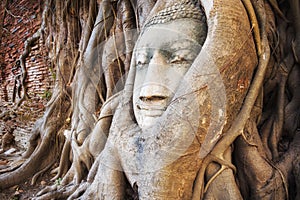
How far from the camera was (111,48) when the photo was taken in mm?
2162

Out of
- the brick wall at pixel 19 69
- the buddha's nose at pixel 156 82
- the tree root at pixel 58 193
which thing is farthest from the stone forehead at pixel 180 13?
the brick wall at pixel 19 69

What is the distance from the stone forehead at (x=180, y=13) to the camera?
4.19 feet

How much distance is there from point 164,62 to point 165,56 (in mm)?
34

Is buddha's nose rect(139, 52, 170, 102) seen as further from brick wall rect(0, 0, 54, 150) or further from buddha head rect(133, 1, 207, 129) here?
brick wall rect(0, 0, 54, 150)

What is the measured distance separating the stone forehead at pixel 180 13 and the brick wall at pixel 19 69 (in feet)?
8.89

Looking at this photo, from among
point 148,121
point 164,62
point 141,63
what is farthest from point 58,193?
point 164,62

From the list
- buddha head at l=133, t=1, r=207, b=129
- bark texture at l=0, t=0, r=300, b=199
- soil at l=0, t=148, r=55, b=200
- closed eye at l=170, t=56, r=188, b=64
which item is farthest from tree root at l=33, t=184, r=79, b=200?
closed eye at l=170, t=56, r=188, b=64

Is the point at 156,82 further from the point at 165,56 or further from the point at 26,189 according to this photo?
the point at 26,189

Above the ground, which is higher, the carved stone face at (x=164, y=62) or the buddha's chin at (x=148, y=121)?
the carved stone face at (x=164, y=62)

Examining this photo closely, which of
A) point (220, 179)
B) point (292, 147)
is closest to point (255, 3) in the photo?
point (292, 147)

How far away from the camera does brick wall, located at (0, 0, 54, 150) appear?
3.73 meters

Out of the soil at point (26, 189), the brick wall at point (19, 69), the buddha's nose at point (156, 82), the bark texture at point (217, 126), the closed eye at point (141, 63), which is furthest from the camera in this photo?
the brick wall at point (19, 69)

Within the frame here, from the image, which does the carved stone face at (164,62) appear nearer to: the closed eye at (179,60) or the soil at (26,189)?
the closed eye at (179,60)

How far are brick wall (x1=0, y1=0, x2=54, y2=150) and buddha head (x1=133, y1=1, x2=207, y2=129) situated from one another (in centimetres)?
271
